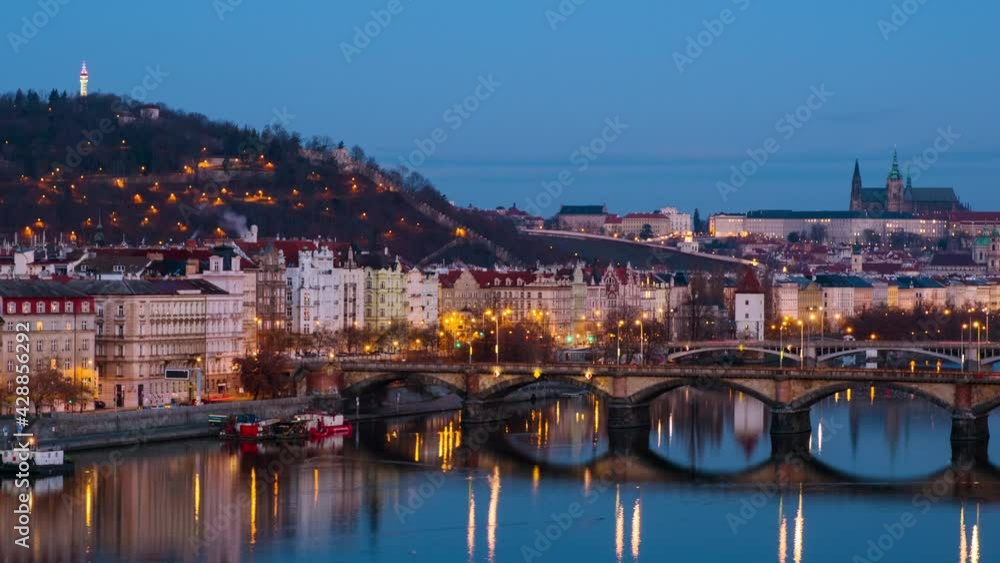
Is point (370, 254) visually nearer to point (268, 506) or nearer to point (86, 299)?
point (86, 299)

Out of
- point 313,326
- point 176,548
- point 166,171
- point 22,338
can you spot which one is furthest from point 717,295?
point 176,548

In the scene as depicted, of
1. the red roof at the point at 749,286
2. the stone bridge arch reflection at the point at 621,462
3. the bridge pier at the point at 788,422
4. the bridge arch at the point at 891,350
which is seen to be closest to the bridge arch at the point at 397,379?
the stone bridge arch reflection at the point at 621,462

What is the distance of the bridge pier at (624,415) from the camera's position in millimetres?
55781

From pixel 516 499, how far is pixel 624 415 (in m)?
12.8

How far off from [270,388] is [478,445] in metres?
7.01

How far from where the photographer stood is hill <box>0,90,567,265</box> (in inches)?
3750

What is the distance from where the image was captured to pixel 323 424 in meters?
53.1

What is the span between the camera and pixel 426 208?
11606 cm

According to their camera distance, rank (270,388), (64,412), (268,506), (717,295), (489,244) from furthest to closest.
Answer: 1. (489,244)
2. (717,295)
3. (270,388)
4. (64,412)
5. (268,506)

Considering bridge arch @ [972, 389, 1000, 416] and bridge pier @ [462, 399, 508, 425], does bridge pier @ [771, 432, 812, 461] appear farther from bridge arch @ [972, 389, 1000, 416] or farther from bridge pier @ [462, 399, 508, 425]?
bridge pier @ [462, 399, 508, 425]

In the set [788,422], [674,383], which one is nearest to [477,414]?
[674,383]

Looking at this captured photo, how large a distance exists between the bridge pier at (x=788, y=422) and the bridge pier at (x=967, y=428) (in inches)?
153

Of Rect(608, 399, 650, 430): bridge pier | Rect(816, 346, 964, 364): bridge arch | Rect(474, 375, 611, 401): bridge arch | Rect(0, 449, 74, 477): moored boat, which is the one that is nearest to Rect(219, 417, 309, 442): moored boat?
Rect(474, 375, 611, 401): bridge arch

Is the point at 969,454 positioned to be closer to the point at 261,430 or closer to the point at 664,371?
the point at 664,371
